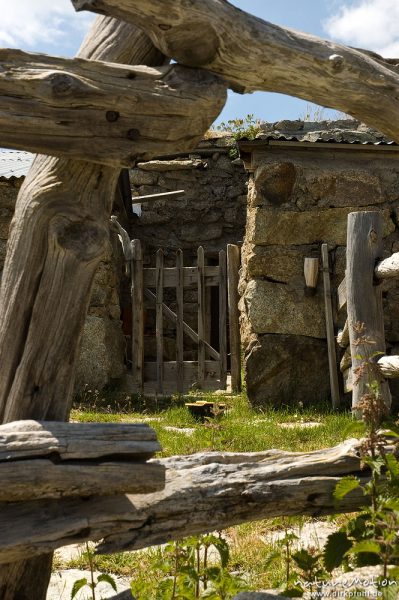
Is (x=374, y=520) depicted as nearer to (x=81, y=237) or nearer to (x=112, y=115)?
(x=81, y=237)

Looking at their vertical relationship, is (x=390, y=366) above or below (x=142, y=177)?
below

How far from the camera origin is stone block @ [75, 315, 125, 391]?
8.23m

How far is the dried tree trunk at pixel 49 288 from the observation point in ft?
7.62

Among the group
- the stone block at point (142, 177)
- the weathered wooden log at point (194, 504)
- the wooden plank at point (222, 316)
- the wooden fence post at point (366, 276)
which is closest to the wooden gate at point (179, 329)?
the wooden plank at point (222, 316)

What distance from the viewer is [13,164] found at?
9.16 meters

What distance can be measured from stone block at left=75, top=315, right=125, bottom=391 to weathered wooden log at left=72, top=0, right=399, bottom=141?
19.6 feet

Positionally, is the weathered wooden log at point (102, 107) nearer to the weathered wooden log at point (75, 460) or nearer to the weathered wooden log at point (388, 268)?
the weathered wooden log at point (75, 460)

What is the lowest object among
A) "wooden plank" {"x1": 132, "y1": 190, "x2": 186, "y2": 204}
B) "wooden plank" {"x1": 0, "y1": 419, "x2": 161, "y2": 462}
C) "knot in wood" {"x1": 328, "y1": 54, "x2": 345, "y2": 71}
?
"wooden plank" {"x1": 0, "y1": 419, "x2": 161, "y2": 462}

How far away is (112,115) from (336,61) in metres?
0.83

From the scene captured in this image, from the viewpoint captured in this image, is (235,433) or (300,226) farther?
(300,226)

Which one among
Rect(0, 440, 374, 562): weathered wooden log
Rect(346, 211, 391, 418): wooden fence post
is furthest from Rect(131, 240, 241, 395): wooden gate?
Rect(0, 440, 374, 562): weathered wooden log

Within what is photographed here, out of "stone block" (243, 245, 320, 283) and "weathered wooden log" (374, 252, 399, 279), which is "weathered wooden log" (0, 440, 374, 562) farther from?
"stone block" (243, 245, 320, 283)

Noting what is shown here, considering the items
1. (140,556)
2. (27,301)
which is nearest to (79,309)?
(27,301)

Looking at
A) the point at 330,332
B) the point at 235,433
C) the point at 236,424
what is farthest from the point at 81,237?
the point at 330,332
